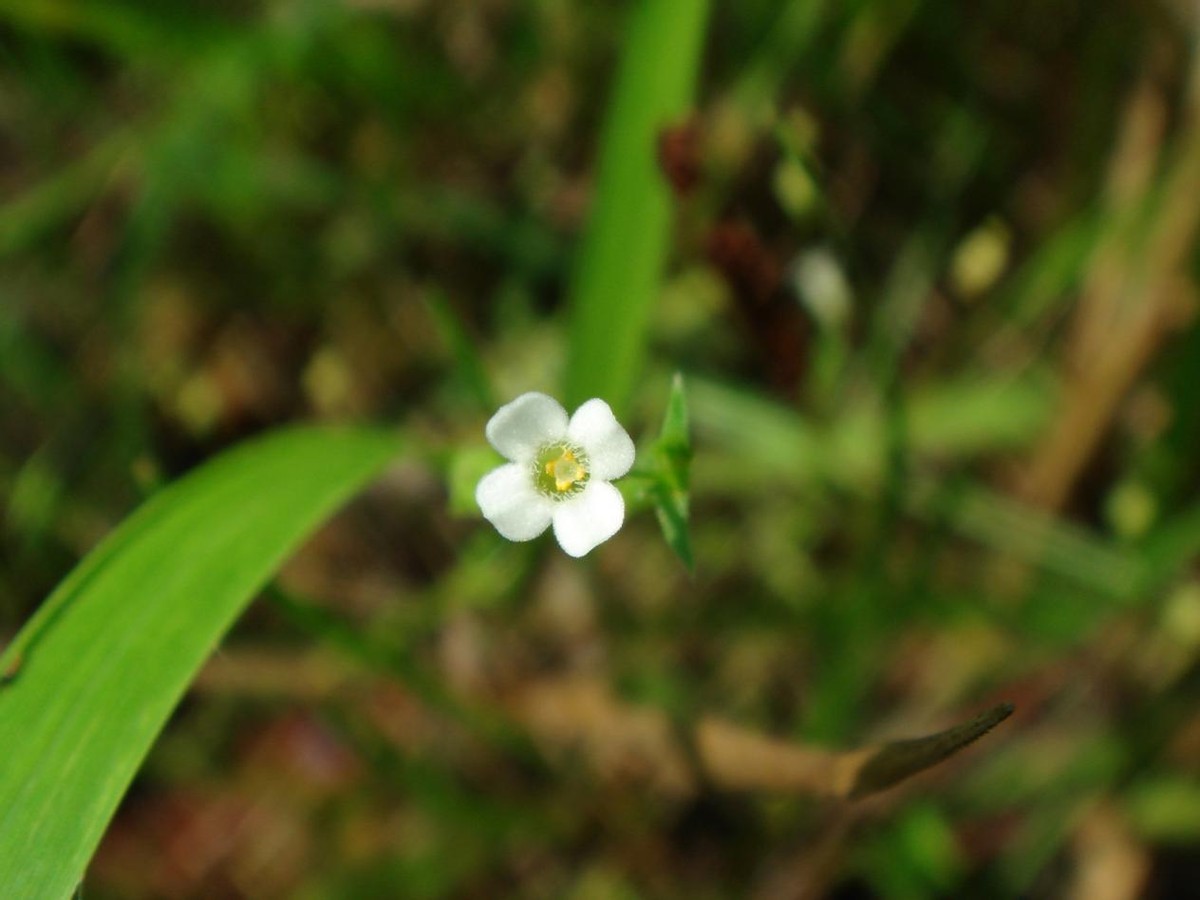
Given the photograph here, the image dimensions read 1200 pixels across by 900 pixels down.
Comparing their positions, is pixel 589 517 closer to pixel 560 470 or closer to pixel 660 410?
pixel 560 470

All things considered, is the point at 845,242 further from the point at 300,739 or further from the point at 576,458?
the point at 300,739

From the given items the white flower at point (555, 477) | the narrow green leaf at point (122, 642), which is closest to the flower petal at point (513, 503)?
the white flower at point (555, 477)

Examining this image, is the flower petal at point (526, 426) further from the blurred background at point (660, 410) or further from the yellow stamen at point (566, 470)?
the blurred background at point (660, 410)

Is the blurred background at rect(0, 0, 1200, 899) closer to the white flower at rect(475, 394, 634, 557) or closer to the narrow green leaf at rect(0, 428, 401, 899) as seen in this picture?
the narrow green leaf at rect(0, 428, 401, 899)

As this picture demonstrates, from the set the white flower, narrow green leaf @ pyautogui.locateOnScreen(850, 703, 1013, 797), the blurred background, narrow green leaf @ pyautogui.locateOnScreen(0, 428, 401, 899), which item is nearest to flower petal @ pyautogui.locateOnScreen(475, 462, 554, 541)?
the white flower

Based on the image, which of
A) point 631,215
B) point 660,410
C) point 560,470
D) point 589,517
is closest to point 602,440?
point 589,517
